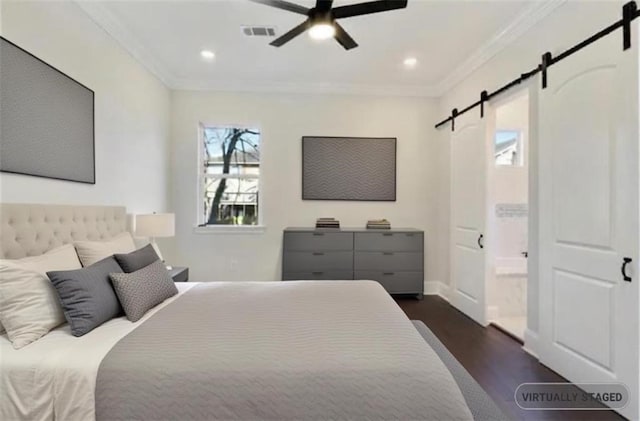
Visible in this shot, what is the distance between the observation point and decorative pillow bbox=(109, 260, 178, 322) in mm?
1688

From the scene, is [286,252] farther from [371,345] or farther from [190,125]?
[371,345]

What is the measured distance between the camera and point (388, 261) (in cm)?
393

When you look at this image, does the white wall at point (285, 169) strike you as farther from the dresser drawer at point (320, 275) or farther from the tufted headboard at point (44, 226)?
the tufted headboard at point (44, 226)

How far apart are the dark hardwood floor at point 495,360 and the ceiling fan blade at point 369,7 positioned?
8.06ft

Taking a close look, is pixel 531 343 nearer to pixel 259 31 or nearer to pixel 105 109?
pixel 259 31

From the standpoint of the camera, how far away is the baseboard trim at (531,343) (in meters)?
2.51

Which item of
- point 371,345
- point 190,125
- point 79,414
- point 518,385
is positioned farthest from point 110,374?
point 190,125

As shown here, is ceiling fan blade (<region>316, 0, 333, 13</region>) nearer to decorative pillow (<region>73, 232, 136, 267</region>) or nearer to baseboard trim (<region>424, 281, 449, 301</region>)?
decorative pillow (<region>73, 232, 136, 267</region>)

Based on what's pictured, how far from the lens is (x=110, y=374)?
3.89ft

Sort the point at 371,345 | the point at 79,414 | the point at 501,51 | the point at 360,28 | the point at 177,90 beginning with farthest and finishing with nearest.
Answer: the point at 177,90
the point at 501,51
the point at 360,28
the point at 371,345
the point at 79,414

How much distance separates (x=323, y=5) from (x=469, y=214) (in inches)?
102

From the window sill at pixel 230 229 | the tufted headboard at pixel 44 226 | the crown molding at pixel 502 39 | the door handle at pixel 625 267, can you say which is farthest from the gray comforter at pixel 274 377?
the window sill at pixel 230 229

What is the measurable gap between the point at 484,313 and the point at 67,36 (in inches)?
167

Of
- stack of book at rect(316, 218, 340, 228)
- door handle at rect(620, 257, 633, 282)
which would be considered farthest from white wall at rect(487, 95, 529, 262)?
door handle at rect(620, 257, 633, 282)
